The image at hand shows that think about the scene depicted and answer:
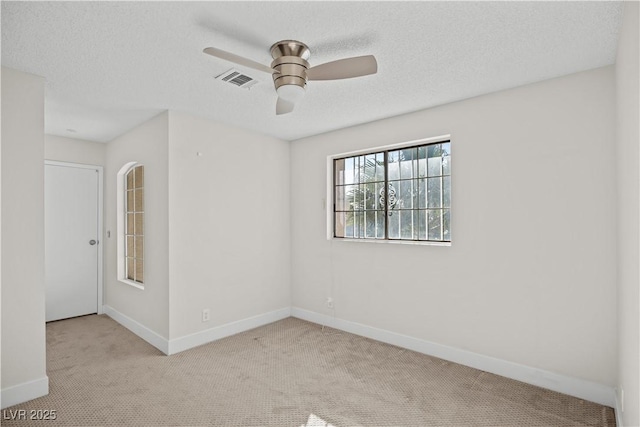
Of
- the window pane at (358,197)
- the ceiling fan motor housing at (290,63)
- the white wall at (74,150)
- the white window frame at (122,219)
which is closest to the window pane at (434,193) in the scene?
the window pane at (358,197)

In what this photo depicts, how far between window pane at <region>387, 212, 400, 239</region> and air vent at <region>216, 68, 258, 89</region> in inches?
76.6

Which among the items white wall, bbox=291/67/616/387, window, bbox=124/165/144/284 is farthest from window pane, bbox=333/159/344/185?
window, bbox=124/165/144/284

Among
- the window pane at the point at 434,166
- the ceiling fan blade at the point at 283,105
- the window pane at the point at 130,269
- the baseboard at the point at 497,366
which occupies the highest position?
the ceiling fan blade at the point at 283,105

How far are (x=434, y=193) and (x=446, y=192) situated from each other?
118 millimetres

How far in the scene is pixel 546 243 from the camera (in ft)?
8.57

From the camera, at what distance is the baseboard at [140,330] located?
11.0 feet

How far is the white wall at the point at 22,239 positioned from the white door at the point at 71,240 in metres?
2.16

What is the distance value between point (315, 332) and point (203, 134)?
8.13 feet

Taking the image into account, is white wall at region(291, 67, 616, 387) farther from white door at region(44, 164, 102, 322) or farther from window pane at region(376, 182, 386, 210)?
white door at region(44, 164, 102, 322)

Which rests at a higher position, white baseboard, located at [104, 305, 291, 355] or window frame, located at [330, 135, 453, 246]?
window frame, located at [330, 135, 453, 246]

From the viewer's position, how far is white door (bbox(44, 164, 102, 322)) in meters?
4.31

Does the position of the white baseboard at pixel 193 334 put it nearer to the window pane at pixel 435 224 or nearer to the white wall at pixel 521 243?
the white wall at pixel 521 243

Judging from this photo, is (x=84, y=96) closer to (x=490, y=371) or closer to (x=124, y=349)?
(x=124, y=349)

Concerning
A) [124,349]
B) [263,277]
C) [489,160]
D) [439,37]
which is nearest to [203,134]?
[263,277]
